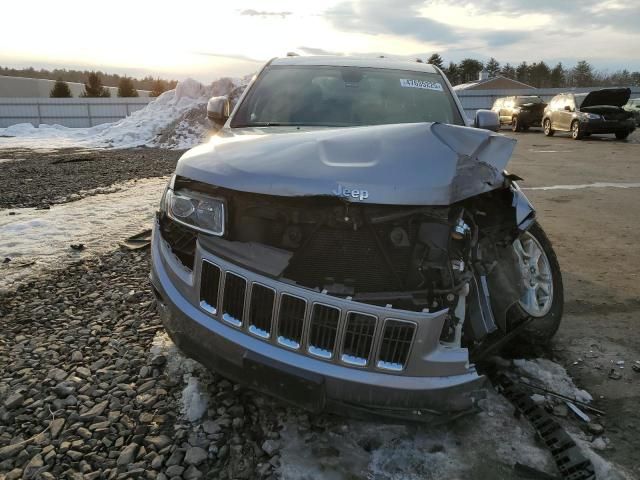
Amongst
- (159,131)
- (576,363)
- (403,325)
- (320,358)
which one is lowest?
(159,131)

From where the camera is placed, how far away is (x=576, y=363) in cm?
315

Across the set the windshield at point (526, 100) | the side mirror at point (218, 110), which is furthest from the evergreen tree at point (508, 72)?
the side mirror at point (218, 110)

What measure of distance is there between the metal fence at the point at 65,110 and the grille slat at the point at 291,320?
95.4ft

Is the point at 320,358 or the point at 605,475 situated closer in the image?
the point at 320,358

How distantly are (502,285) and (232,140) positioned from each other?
164cm

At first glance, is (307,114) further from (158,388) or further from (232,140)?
Result: (158,388)

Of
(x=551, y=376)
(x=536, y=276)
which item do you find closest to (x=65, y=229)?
(x=536, y=276)

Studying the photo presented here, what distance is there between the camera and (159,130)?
19.7 m

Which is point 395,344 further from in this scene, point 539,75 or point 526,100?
point 539,75

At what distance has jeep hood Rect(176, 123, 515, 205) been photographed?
6.59 feet

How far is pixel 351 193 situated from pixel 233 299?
68cm

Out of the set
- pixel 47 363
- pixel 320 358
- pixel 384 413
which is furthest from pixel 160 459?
pixel 47 363

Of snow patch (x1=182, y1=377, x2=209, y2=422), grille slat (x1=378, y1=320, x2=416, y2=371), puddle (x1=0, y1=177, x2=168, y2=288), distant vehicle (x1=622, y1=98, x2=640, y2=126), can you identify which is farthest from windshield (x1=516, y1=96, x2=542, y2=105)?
grille slat (x1=378, y1=320, x2=416, y2=371)

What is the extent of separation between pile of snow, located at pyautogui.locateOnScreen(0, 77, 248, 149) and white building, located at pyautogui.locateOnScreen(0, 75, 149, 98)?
1254 inches
